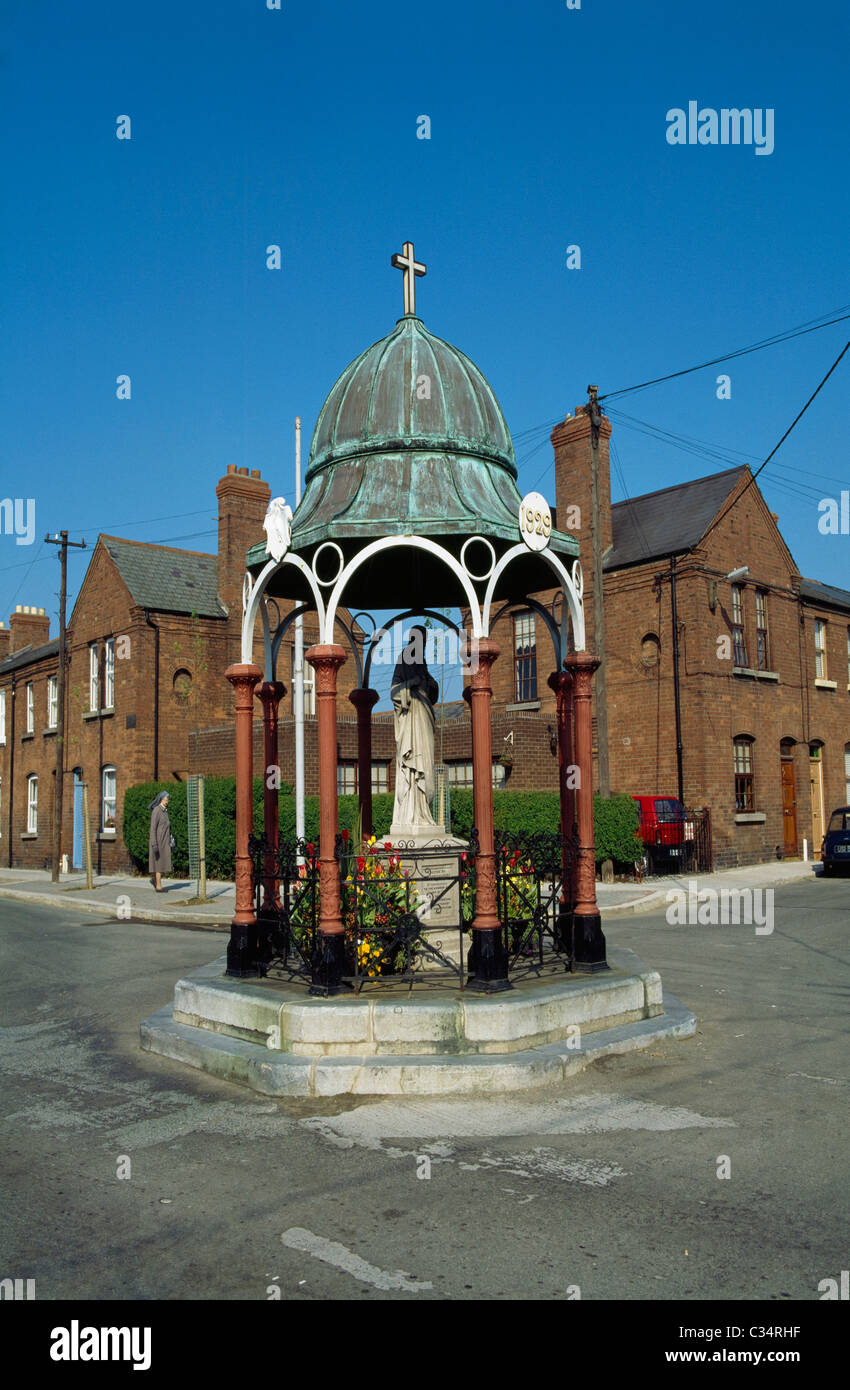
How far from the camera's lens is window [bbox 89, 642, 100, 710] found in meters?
29.8

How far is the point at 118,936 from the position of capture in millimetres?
14984

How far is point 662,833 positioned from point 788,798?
6.28 metres

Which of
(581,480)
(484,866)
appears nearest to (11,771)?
(581,480)

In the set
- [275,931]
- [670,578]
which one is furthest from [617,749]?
[275,931]

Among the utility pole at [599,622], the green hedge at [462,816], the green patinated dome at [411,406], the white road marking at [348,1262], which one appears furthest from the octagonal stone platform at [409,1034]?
the utility pole at [599,622]

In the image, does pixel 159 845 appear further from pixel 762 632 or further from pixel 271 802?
pixel 762 632

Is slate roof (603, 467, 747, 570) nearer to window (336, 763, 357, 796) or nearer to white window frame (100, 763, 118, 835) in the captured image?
window (336, 763, 357, 796)

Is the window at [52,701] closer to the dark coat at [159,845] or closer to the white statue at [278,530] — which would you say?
the dark coat at [159,845]

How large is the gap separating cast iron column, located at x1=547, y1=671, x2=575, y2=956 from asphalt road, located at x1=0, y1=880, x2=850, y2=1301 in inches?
51.7

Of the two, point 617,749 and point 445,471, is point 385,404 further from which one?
point 617,749

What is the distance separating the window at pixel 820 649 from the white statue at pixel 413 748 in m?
22.7
